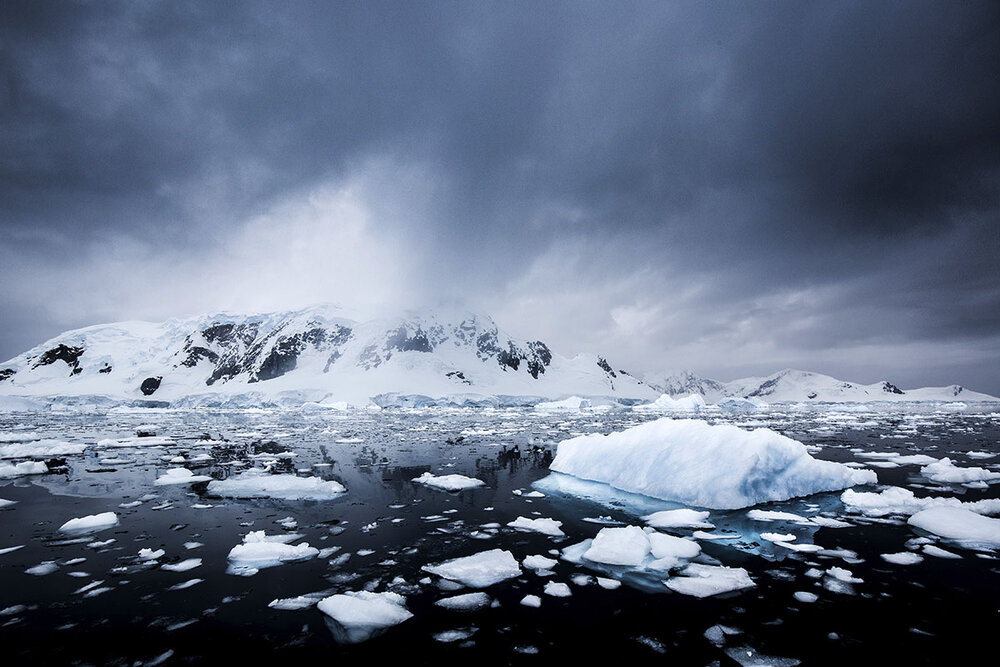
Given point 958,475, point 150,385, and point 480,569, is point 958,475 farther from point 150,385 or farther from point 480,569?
point 150,385

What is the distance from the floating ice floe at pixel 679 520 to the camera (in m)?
6.36

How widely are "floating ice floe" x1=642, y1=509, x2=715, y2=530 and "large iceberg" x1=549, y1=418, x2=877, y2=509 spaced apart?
1.00 metres

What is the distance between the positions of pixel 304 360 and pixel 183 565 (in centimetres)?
11058

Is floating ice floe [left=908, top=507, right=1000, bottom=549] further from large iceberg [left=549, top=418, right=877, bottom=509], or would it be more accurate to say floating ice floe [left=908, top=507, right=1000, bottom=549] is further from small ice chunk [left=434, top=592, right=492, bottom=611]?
small ice chunk [left=434, top=592, right=492, bottom=611]

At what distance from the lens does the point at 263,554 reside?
506cm

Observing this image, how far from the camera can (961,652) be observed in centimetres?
303

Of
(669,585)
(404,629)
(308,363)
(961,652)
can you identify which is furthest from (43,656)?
(308,363)

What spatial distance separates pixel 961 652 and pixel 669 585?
1982 mm

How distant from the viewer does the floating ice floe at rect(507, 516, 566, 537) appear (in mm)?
6078

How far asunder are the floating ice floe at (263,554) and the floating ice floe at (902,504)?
813cm

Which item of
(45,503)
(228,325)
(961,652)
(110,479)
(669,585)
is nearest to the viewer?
(961,652)

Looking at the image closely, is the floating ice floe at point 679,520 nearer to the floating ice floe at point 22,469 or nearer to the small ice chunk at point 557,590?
the small ice chunk at point 557,590

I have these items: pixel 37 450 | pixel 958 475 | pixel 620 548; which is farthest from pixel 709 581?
pixel 37 450

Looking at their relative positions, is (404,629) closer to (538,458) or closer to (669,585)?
(669,585)
